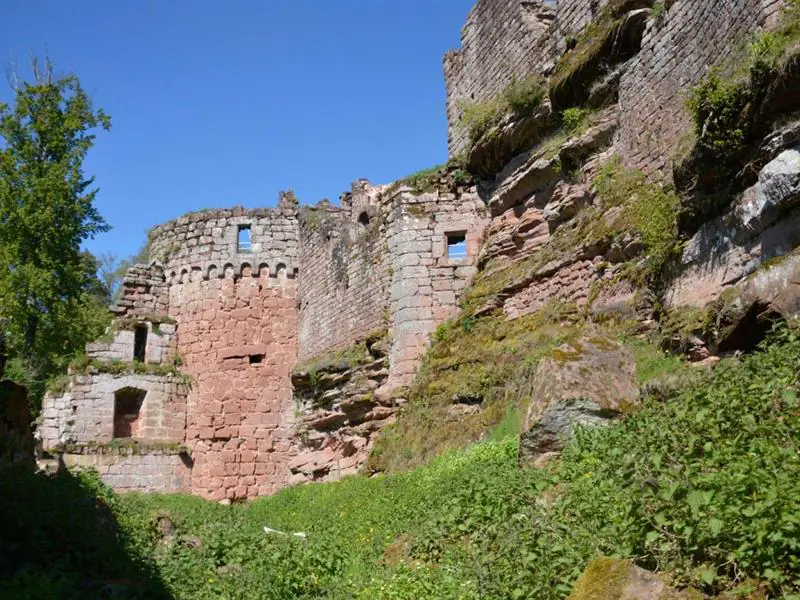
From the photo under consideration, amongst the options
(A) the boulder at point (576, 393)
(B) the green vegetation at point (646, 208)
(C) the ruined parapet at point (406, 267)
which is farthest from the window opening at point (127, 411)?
(A) the boulder at point (576, 393)

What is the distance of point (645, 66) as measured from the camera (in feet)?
39.5

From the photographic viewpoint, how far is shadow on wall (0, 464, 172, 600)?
7.00m

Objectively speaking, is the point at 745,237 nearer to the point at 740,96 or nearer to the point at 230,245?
the point at 740,96

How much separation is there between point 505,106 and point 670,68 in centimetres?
453

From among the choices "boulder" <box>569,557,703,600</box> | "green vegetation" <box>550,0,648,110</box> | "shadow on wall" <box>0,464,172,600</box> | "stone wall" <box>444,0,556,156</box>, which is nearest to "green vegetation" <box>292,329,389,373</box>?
"stone wall" <box>444,0,556,156</box>

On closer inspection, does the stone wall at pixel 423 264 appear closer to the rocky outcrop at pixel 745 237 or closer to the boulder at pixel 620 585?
the rocky outcrop at pixel 745 237

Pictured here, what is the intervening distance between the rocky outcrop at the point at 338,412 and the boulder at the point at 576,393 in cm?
692

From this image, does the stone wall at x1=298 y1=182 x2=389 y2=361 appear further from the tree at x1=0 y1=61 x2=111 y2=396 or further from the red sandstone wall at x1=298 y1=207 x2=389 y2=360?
the tree at x1=0 y1=61 x2=111 y2=396

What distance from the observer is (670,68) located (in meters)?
11.4

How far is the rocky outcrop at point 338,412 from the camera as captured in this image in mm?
15969

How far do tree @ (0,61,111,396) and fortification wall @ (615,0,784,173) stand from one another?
1397cm

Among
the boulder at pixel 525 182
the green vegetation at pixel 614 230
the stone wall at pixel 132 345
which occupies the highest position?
the boulder at pixel 525 182

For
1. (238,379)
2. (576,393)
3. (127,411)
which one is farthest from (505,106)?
(127,411)

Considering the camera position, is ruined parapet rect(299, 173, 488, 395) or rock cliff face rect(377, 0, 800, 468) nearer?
rock cliff face rect(377, 0, 800, 468)
